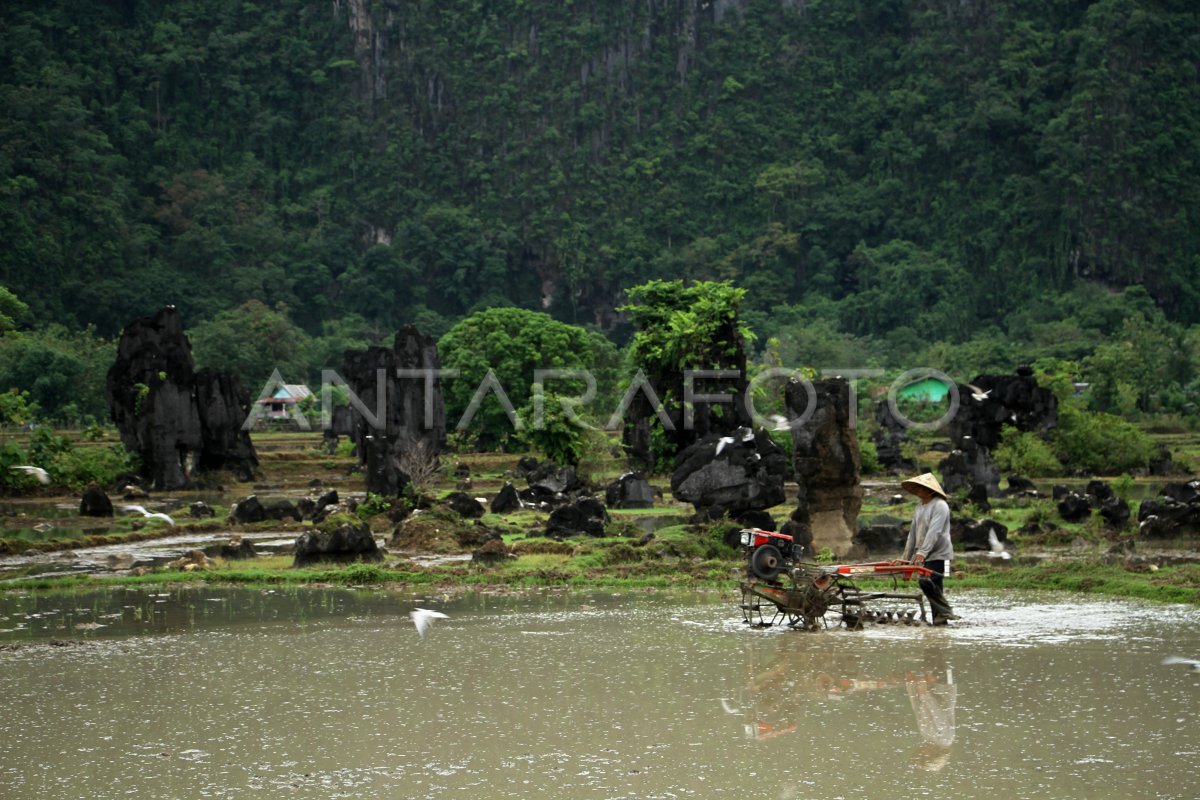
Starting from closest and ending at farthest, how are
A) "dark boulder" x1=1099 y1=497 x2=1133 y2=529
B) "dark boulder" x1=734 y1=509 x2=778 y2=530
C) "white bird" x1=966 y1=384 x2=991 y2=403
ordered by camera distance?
"dark boulder" x1=734 y1=509 x2=778 y2=530 → "dark boulder" x1=1099 y1=497 x2=1133 y2=529 → "white bird" x1=966 y1=384 x2=991 y2=403

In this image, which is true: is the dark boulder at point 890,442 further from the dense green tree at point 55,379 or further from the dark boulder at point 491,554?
the dense green tree at point 55,379

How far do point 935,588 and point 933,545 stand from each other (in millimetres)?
462

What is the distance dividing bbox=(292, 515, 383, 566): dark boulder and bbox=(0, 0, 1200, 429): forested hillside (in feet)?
230

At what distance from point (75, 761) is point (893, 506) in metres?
22.8

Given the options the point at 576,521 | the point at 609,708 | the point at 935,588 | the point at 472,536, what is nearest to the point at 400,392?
the point at 576,521

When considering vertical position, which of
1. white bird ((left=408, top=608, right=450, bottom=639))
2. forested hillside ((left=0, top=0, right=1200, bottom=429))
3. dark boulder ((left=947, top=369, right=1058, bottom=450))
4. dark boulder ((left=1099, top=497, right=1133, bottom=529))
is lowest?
white bird ((left=408, top=608, right=450, bottom=639))

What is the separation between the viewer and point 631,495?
31.6 metres

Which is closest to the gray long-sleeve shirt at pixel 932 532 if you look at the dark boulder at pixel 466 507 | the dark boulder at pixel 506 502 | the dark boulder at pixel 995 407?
the dark boulder at pixel 466 507

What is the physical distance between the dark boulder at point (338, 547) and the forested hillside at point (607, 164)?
70119mm

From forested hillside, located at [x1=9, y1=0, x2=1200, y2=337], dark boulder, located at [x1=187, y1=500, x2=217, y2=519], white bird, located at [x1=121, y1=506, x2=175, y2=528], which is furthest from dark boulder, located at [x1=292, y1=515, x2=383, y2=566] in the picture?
forested hillside, located at [x1=9, y1=0, x2=1200, y2=337]

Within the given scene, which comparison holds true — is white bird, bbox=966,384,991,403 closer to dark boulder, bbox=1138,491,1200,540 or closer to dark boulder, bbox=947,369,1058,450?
dark boulder, bbox=947,369,1058,450

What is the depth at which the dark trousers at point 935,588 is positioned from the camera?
13.9 m

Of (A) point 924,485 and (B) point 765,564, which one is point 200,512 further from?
(A) point 924,485

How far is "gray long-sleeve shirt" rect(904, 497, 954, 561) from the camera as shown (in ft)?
45.0
